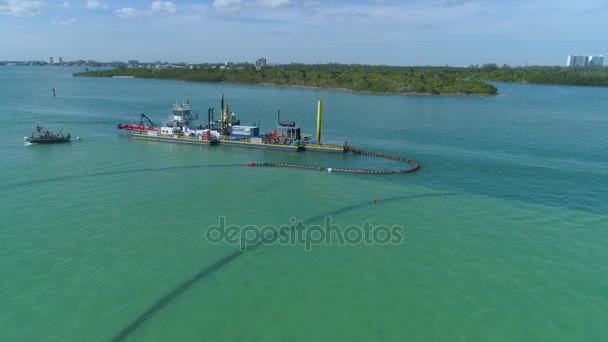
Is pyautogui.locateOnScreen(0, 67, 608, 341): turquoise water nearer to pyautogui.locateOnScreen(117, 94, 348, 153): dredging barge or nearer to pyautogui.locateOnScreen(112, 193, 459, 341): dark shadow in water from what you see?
pyautogui.locateOnScreen(112, 193, 459, 341): dark shadow in water

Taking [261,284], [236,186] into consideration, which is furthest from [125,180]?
[261,284]

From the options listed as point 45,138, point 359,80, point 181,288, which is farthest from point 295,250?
point 359,80

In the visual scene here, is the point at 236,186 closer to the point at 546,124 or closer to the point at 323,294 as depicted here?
the point at 323,294

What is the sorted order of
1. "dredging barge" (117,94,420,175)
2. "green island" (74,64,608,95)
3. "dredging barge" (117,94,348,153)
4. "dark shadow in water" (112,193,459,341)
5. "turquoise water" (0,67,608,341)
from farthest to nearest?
"green island" (74,64,608,95) < "dredging barge" (117,94,348,153) < "dredging barge" (117,94,420,175) < "turquoise water" (0,67,608,341) < "dark shadow in water" (112,193,459,341)

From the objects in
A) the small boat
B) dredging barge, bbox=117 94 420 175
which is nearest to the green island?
dredging barge, bbox=117 94 420 175

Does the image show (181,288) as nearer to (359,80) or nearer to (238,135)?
(238,135)

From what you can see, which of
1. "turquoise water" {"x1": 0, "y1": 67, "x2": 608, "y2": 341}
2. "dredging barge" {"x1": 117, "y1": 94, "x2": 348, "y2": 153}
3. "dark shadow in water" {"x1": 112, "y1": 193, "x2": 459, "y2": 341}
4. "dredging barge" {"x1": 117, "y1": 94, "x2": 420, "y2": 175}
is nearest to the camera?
"dark shadow in water" {"x1": 112, "y1": 193, "x2": 459, "y2": 341}

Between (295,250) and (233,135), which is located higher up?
(233,135)
